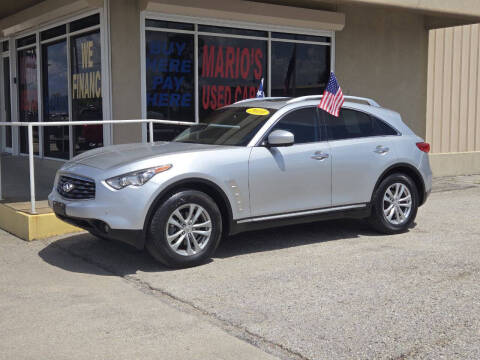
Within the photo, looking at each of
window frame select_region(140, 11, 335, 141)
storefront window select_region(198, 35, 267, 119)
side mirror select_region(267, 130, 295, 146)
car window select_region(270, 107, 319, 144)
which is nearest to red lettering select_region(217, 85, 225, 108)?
storefront window select_region(198, 35, 267, 119)

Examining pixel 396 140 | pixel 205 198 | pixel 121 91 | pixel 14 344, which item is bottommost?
pixel 14 344

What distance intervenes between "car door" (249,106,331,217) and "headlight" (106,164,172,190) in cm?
113

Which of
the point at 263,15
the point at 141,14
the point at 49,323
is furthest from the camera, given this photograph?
the point at 263,15

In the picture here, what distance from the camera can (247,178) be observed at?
20.7 ft

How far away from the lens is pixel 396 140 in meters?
7.55

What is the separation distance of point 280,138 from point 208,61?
5.15 m

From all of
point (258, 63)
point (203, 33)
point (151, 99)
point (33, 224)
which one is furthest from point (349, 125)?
point (258, 63)

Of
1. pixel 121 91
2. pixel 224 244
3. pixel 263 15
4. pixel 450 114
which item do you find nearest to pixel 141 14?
pixel 121 91

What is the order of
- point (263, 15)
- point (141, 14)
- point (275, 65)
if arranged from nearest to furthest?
point (141, 14) < point (263, 15) < point (275, 65)

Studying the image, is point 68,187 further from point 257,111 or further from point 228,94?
point 228,94

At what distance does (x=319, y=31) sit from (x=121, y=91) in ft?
15.1

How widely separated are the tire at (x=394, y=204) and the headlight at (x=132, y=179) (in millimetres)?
2973

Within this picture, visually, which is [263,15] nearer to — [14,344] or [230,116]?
[230,116]

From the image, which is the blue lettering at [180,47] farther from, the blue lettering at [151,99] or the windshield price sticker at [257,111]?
the windshield price sticker at [257,111]
